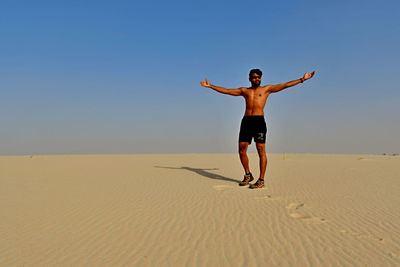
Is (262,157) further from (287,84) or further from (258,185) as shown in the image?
(287,84)

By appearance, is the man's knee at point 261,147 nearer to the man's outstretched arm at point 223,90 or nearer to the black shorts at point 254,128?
the black shorts at point 254,128

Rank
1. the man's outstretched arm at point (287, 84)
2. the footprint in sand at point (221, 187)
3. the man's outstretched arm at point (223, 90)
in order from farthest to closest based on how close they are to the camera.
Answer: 1. the man's outstretched arm at point (223, 90)
2. the footprint in sand at point (221, 187)
3. the man's outstretched arm at point (287, 84)

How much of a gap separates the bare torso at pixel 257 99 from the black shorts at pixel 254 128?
120 mm

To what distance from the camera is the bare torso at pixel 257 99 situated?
18.4ft

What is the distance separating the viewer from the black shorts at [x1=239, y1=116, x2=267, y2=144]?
5594 millimetres

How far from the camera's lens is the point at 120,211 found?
398cm

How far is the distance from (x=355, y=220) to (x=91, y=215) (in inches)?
148

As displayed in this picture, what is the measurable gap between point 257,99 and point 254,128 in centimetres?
64

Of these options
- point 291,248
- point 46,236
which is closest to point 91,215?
point 46,236

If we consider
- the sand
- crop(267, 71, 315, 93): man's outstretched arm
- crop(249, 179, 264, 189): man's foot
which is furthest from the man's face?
the sand

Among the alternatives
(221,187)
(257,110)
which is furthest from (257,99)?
(221,187)

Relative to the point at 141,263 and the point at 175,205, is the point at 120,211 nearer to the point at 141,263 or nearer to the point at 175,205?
the point at 175,205

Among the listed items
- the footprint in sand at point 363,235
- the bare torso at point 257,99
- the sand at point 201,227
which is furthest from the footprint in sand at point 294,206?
the bare torso at point 257,99

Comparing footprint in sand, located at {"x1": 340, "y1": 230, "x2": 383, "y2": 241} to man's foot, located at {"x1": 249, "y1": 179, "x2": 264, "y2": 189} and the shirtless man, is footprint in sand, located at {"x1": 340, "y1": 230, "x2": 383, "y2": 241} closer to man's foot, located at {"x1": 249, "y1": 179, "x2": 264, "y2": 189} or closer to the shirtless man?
the shirtless man
